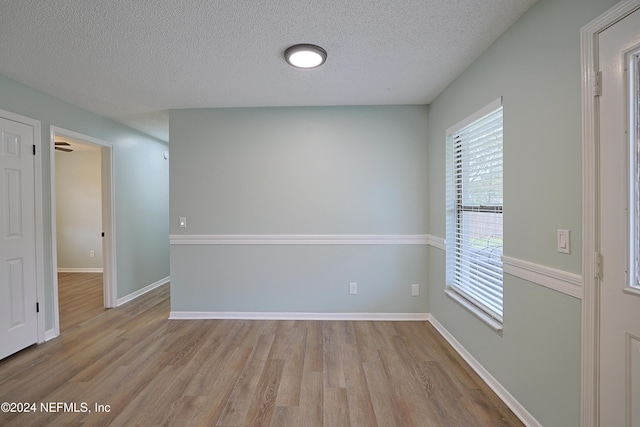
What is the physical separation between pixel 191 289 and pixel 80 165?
416 cm

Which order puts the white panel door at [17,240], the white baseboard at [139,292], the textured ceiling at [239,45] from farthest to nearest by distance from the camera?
the white baseboard at [139,292] < the white panel door at [17,240] < the textured ceiling at [239,45]

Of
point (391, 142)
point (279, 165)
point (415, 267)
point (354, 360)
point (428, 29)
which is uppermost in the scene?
point (428, 29)

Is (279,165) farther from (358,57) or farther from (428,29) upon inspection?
(428,29)

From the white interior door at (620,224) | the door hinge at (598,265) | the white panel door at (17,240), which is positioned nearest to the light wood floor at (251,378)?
the white panel door at (17,240)

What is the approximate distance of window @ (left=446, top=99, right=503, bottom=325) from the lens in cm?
198

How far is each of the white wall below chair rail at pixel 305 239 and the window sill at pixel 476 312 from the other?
2.24ft

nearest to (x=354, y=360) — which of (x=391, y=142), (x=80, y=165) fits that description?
(x=391, y=142)

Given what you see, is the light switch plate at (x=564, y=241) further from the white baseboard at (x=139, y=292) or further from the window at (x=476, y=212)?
the white baseboard at (x=139, y=292)

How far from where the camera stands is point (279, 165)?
3.17 meters

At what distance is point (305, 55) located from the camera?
6.56 ft

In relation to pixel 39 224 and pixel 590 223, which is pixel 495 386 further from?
pixel 39 224

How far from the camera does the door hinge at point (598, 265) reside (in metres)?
1.20

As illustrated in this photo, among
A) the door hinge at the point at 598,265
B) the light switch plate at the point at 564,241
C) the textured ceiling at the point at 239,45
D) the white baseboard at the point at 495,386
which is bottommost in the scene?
the white baseboard at the point at 495,386

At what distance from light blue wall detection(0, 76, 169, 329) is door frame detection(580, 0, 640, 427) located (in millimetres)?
3933
